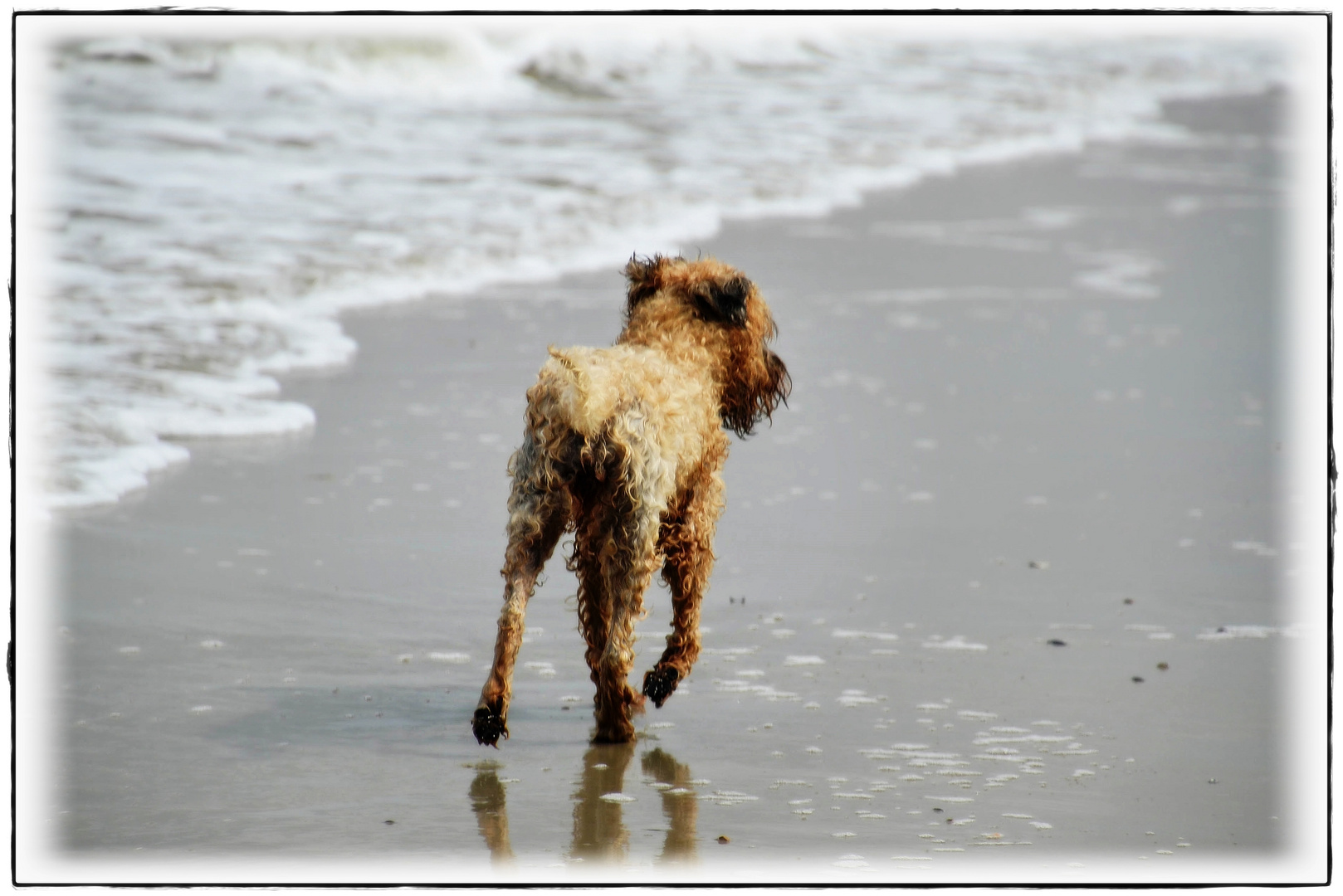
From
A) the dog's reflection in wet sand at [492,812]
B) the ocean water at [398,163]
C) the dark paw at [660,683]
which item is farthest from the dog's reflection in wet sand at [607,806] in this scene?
the ocean water at [398,163]

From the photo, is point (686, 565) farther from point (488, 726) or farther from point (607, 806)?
point (607, 806)

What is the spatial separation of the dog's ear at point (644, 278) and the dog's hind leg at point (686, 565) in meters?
0.63

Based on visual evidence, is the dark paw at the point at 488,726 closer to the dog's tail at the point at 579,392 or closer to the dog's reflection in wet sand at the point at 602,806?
the dog's reflection in wet sand at the point at 602,806

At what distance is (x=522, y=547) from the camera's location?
4.79 metres

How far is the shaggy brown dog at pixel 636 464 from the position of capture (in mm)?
4734

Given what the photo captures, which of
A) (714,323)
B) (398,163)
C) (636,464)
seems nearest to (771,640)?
(714,323)

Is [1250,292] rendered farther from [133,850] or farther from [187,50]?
[187,50]

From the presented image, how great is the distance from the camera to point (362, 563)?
654 centimetres

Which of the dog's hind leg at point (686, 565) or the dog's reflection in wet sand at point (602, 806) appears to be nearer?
the dog's reflection in wet sand at point (602, 806)

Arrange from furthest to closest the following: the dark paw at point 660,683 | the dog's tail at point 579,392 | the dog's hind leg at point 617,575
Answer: the dark paw at point 660,683 < the dog's hind leg at point 617,575 < the dog's tail at point 579,392

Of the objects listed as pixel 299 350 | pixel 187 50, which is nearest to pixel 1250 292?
pixel 299 350

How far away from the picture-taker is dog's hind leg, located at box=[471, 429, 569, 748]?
4.72m

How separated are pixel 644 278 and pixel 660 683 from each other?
4.42 ft

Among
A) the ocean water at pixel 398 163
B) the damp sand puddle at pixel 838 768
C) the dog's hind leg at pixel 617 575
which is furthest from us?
the ocean water at pixel 398 163
